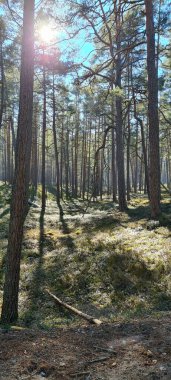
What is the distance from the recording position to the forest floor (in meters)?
4.84

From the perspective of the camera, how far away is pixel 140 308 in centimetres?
826

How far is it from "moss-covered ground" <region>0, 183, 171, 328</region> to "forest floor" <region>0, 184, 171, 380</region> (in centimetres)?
3

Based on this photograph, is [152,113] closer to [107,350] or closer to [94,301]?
[94,301]

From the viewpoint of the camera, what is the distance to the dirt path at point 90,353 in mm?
4586

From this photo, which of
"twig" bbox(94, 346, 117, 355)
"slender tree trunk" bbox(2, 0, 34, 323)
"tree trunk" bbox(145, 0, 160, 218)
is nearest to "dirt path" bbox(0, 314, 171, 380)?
"twig" bbox(94, 346, 117, 355)

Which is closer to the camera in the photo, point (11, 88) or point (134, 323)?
point (134, 323)

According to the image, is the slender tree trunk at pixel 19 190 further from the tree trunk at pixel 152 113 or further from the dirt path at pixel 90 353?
the tree trunk at pixel 152 113

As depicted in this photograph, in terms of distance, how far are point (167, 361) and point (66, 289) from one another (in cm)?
583

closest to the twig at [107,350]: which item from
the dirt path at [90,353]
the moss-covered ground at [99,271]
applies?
the dirt path at [90,353]

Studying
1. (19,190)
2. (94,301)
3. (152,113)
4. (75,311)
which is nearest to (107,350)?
(75,311)

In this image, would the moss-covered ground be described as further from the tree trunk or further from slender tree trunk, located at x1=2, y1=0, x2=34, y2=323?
the tree trunk

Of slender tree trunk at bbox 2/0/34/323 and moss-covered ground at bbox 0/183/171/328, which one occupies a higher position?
slender tree trunk at bbox 2/0/34/323

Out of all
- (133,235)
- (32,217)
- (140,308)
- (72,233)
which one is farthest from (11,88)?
(140,308)

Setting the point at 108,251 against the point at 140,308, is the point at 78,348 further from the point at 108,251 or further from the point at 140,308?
the point at 108,251
